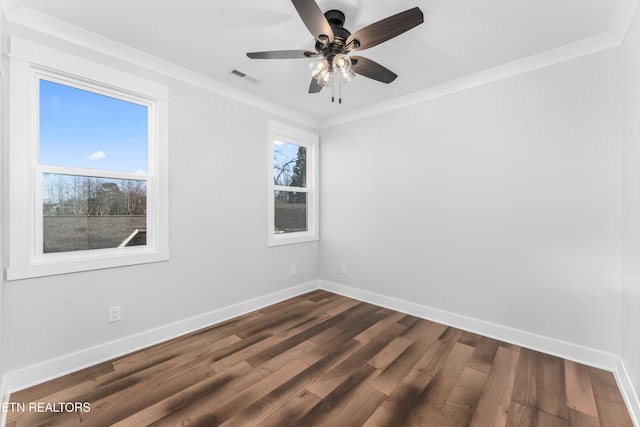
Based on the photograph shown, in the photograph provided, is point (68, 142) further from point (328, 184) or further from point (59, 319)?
point (328, 184)

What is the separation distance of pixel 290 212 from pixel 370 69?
2.22 metres

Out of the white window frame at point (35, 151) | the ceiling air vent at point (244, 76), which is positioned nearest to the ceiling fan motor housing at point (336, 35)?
the ceiling air vent at point (244, 76)

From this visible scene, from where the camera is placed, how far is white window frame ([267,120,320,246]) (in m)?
3.45

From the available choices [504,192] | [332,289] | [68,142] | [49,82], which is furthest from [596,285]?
[49,82]

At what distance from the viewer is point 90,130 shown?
7.32ft

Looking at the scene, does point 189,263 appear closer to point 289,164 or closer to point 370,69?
point 289,164

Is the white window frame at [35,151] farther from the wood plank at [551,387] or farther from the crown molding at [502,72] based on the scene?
the wood plank at [551,387]

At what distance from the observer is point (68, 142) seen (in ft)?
7.00

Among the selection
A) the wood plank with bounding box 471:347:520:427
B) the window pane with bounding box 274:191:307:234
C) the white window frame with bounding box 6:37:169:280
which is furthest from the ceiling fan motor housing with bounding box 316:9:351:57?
the wood plank with bounding box 471:347:520:427

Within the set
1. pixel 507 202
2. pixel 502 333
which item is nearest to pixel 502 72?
pixel 507 202

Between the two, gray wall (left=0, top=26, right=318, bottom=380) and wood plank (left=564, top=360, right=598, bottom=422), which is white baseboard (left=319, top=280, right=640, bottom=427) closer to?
wood plank (left=564, top=360, right=598, bottom=422)

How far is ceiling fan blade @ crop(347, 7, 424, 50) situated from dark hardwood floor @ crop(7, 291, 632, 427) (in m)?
2.30

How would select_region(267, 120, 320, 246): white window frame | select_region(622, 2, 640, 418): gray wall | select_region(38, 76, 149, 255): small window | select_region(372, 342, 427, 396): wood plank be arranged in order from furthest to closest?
select_region(267, 120, 320, 246): white window frame
select_region(38, 76, 149, 255): small window
select_region(372, 342, 427, 396): wood plank
select_region(622, 2, 640, 418): gray wall

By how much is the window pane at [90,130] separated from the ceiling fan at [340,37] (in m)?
1.32
